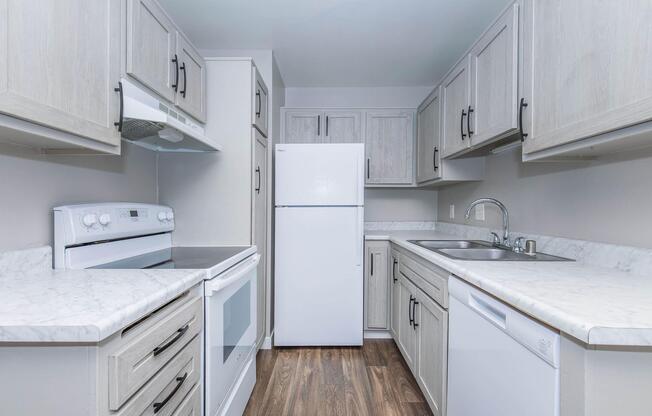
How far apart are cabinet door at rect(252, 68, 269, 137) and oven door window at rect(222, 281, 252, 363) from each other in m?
1.12

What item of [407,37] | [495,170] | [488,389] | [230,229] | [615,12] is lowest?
[488,389]

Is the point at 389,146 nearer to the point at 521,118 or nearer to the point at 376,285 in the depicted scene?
the point at 376,285

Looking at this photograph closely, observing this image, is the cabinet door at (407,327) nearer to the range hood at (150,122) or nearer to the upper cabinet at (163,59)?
the range hood at (150,122)

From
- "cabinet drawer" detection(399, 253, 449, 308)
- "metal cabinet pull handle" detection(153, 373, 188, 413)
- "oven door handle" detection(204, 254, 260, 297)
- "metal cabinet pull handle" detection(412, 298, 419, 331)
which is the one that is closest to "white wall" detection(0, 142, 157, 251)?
"oven door handle" detection(204, 254, 260, 297)

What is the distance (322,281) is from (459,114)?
156 centimetres

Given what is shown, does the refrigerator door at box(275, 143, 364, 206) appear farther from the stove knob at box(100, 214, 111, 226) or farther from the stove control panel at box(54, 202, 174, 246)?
the stove knob at box(100, 214, 111, 226)

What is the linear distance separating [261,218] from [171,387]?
4.73ft

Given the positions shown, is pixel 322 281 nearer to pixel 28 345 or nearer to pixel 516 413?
pixel 516 413

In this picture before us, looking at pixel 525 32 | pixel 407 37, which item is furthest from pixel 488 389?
pixel 407 37

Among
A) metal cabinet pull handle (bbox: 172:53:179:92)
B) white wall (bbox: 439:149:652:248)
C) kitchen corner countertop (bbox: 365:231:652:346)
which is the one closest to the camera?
kitchen corner countertop (bbox: 365:231:652:346)

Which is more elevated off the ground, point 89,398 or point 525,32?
point 525,32

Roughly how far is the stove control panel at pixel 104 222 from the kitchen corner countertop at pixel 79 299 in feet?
0.53

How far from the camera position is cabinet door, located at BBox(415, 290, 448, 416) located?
148 centimetres

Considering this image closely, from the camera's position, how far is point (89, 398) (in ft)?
2.25
